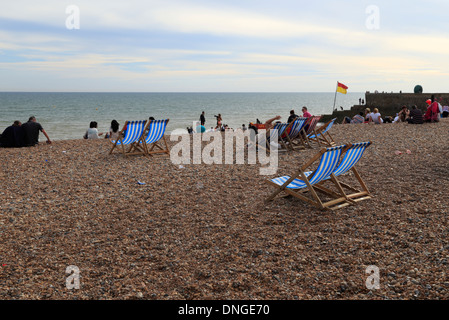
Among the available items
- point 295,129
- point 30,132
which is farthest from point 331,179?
point 30,132

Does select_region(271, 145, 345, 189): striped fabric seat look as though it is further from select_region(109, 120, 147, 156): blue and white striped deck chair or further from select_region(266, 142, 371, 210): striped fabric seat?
select_region(109, 120, 147, 156): blue and white striped deck chair

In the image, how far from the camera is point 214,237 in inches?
163

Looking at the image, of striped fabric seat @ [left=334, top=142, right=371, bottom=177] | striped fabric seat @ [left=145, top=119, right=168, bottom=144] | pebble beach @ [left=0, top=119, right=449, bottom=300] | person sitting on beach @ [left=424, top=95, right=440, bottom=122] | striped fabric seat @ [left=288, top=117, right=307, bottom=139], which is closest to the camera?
pebble beach @ [left=0, top=119, right=449, bottom=300]

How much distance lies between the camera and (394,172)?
6688 mm

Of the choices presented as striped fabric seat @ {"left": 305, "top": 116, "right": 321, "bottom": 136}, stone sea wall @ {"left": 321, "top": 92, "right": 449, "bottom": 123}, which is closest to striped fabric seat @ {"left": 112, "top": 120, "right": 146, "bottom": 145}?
striped fabric seat @ {"left": 305, "top": 116, "right": 321, "bottom": 136}

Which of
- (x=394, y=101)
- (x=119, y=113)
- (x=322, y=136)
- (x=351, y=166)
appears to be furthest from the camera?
(x=119, y=113)

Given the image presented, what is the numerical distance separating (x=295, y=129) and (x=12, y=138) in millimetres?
7640

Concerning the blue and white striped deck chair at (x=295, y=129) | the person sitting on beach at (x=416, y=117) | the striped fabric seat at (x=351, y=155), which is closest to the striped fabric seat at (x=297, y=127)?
the blue and white striped deck chair at (x=295, y=129)

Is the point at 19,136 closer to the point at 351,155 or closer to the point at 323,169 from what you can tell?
the point at 323,169

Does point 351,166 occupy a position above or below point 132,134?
below

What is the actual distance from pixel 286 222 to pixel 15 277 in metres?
2.91

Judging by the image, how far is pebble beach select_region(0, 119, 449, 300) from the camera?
3133mm

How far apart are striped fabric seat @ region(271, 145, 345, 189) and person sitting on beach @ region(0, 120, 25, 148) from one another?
8.04 m
